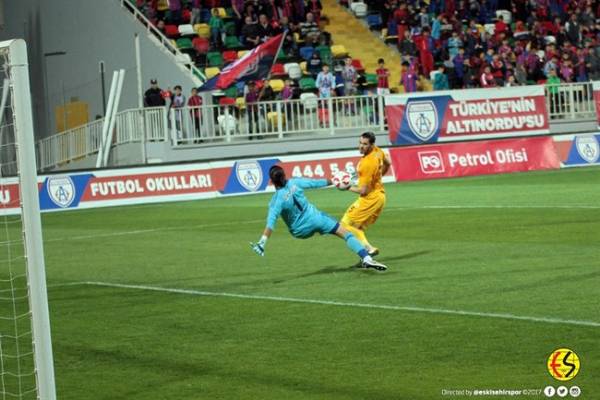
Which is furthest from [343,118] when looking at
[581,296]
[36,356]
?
[36,356]

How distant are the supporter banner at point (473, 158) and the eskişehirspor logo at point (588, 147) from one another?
0.72 meters

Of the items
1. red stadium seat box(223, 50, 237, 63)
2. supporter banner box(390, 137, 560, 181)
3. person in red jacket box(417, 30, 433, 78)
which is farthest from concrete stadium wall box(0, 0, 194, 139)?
supporter banner box(390, 137, 560, 181)

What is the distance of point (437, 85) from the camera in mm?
37281

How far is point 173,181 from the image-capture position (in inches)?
1198

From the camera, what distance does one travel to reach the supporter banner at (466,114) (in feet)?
110

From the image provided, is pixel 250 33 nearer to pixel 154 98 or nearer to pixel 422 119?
pixel 154 98

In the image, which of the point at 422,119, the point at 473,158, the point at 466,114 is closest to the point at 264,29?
the point at 422,119

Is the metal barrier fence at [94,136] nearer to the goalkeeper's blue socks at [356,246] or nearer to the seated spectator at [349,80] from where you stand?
the seated spectator at [349,80]

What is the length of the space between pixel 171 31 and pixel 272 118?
689 centimetres

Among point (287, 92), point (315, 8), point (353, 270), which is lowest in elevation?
point (353, 270)

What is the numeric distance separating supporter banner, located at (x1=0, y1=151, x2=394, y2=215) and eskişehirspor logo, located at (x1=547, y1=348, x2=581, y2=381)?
2070 centimetres

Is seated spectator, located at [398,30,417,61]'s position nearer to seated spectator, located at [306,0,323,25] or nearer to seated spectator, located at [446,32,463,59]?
seated spectator, located at [446,32,463,59]

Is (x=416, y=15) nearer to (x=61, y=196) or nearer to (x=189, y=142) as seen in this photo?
(x=189, y=142)

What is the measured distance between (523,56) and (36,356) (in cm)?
3319
